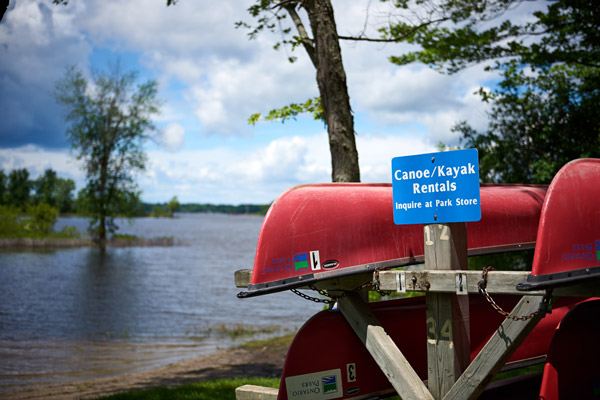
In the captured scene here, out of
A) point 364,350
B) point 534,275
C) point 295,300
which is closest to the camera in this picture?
point 534,275

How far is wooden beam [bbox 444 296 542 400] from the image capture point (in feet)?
10.6

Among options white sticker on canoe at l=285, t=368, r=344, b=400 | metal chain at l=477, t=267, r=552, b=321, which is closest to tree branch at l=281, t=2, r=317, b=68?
white sticker on canoe at l=285, t=368, r=344, b=400

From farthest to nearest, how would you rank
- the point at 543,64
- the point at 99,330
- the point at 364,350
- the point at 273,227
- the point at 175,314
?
the point at 175,314 → the point at 99,330 → the point at 543,64 → the point at 364,350 → the point at 273,227

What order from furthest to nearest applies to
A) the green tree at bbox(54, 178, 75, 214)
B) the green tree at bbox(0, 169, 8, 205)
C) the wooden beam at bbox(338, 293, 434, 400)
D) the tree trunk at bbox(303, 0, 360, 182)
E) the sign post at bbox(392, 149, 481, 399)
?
the green tree at bbox(0, 169, 8, 205), the green tree at bbox(54, 178, 75, 214), the tree trunk at bbox(303, 0, 360, 182), the wooden beam at bbox(338, 293, 434, 400), the sign post at bbox(392, 149, 481, 399)

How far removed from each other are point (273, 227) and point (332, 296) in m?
0.67

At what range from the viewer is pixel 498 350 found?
3270 mm

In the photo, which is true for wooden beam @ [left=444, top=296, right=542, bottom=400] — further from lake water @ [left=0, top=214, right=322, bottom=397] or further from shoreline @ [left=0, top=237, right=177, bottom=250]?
shoreline @ [left=0, top=237, right=177, bottom=250]

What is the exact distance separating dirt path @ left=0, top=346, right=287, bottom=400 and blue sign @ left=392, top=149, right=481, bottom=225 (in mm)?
5682

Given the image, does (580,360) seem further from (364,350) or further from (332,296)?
(332,296)

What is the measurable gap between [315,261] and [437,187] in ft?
3.05

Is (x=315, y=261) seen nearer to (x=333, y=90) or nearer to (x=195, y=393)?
(x=333, y=90)

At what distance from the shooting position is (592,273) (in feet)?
10.1

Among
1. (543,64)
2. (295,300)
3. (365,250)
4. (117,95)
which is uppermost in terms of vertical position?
(117,95)

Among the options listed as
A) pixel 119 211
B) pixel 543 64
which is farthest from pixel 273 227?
pixel 119 211
